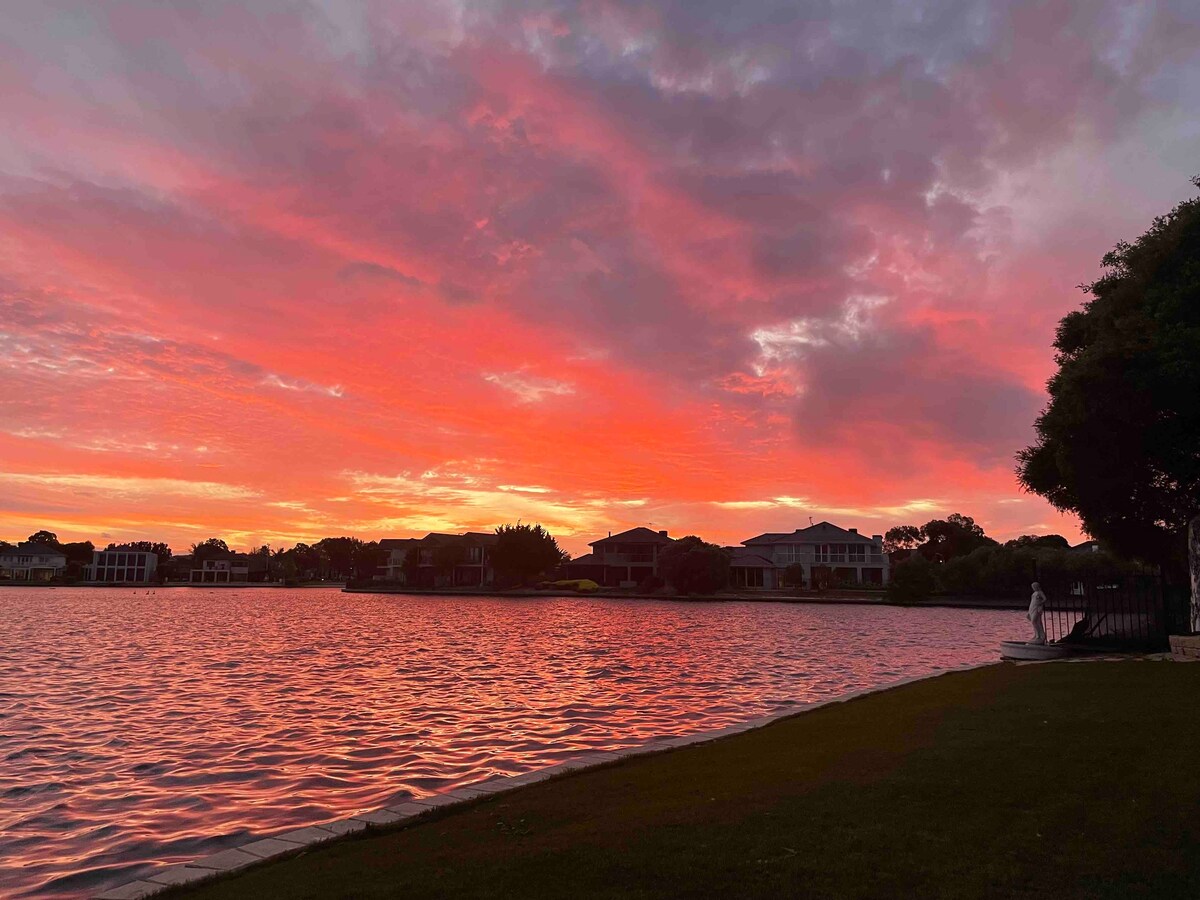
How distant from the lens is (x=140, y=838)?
11.3 meters

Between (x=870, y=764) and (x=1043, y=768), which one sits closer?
(x=1043, y=768)

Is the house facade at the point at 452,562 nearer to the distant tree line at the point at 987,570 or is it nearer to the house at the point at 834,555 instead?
the house at the point at 834,555

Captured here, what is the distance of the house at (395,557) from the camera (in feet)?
541

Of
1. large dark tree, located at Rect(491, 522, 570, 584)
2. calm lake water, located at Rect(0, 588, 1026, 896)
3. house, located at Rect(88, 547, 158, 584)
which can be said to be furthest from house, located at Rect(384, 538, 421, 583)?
calm lake water, located at Rect(0, 588, 1026, 896)

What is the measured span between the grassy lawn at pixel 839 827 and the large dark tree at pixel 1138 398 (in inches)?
632

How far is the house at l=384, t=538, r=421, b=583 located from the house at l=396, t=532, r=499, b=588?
6650 millimetres

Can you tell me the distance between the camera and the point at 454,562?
14388 centimetres

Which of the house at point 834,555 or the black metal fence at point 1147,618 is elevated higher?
the house at point 834,555

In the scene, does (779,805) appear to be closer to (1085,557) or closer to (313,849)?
(313,849)

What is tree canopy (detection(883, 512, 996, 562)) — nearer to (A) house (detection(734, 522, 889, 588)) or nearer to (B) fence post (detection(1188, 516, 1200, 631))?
(A) house (detection(734, 522, 889, 588))

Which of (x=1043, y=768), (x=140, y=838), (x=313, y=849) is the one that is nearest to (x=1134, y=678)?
(x=1043, y=768)

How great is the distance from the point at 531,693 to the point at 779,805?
15897 mm

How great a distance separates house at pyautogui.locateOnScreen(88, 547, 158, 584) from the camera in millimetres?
188375

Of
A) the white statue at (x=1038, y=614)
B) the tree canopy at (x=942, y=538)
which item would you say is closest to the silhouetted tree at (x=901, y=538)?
the tree canopy at (x=942, y=538)
